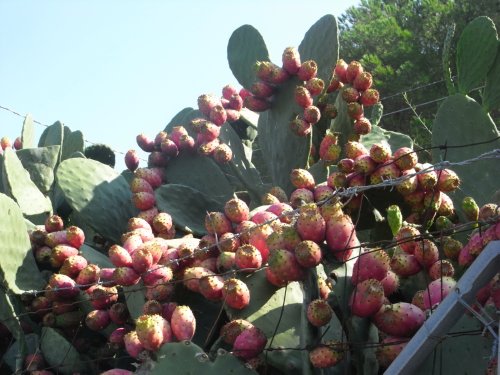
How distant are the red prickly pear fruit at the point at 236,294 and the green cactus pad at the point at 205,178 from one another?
1.14 m

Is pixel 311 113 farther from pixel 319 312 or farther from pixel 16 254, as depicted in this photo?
pixel 319 312

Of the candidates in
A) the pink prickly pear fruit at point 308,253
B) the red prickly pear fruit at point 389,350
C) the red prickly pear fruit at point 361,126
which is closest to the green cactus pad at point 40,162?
the red prickly pear fruit at point 361,126

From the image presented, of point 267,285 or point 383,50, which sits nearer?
point 267,285

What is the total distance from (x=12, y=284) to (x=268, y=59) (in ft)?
4.64

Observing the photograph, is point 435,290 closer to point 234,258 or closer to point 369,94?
point 234,258

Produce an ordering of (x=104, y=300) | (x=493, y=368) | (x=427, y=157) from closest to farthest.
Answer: (x=493, y=368) → (x=104, y=300) → (x=427, y=157)

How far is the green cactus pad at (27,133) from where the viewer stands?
12.7 ft

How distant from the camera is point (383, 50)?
11250 mm

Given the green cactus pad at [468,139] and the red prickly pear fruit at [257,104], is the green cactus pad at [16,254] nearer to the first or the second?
the red prickly pear fruit at [257,104]

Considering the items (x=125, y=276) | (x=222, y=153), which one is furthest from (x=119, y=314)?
(x=222, y=153)

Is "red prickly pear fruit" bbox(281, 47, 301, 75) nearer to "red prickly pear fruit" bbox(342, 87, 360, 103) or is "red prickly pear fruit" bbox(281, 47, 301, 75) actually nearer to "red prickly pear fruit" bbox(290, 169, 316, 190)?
"red prickly pear fruit" bbox(342, 87, 360, 103)

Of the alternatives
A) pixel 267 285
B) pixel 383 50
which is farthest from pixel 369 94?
pixel 383 50

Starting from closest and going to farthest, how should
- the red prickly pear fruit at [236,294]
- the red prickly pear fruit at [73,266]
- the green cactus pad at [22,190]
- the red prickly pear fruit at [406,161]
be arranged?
the red prickly pear fruit at [236,294] < the red prickly pear fruit at [406,161] < the red prickly pear fruit at [73,266] < the green cactus pad at [22,190]

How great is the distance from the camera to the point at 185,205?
2799 mm
